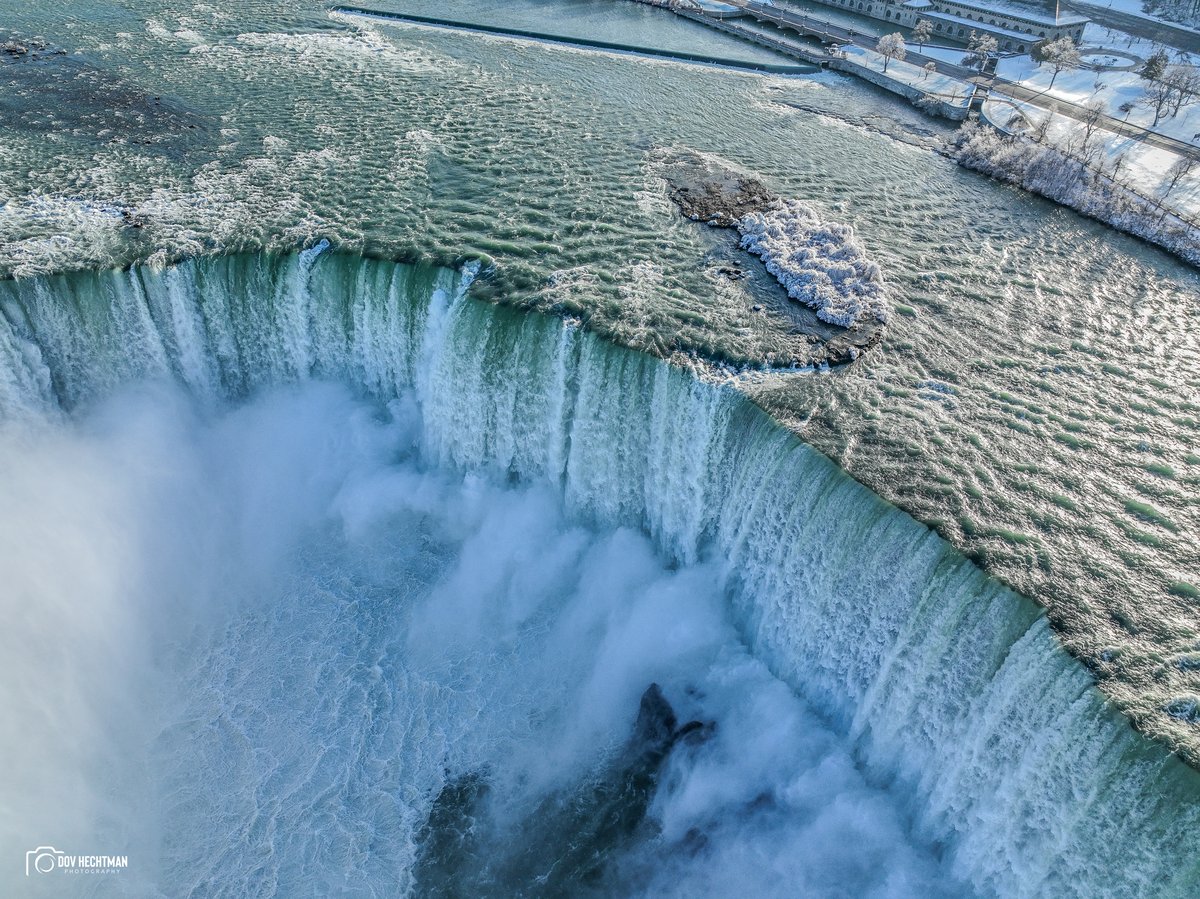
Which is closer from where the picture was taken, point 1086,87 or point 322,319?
point 322,319

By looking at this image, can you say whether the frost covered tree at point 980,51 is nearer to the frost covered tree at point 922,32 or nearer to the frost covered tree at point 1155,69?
the frost covered tree at point 922,32

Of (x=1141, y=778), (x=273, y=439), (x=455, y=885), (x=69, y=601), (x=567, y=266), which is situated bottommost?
(x=455, y=885)

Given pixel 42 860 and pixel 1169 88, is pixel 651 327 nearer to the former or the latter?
pixel 42 860

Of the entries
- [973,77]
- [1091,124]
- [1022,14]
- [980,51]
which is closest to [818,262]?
[1091,124]

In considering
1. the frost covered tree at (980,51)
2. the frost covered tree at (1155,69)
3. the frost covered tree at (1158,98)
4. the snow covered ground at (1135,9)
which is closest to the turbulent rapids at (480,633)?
the frost covered tree at (1158,98)

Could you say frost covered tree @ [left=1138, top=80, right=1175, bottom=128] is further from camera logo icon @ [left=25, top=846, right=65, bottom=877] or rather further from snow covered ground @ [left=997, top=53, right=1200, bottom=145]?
camera logo icon @ [left=25, top=846, right=65, bottom=877]

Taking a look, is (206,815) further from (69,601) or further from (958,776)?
(958,776)

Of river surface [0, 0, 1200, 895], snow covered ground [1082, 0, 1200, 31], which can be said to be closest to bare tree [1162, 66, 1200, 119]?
river surface [0, 0, 1200, 895]

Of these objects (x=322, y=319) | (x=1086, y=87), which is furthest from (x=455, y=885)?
(x=1086, y=87)
